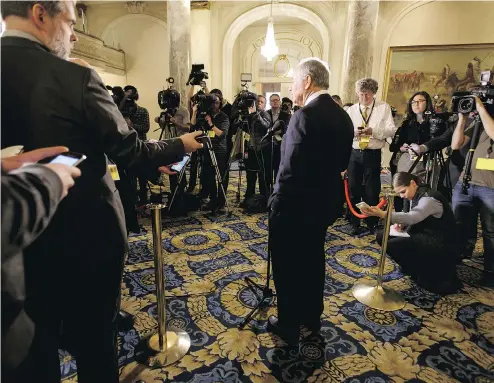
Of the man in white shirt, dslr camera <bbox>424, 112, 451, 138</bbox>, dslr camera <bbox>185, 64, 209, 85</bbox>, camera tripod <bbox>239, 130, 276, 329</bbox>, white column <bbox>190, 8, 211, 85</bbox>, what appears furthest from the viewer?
white column <bbox>190, 8, 211, 85</bbox>

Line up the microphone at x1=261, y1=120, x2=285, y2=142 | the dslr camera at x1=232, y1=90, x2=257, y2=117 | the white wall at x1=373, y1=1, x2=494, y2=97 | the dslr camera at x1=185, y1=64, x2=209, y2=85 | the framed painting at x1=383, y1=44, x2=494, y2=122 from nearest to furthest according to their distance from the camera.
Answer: the dslr camera at x1=185, y1=64, x2=209, y2=85
the microphone at x1=261, y1=120, x2=285, y2=142
the dslr camera at x1=232, y1=90, x2=257, y2=117
the white wall at x1=373, y1=1, x2=494, y2=97
the framed painting at x1=383, y1=44, x2=494, y2=122

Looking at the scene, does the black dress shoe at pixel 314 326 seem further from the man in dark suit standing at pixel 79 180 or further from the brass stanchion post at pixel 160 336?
the man in dark suit standing at pixel 79 180

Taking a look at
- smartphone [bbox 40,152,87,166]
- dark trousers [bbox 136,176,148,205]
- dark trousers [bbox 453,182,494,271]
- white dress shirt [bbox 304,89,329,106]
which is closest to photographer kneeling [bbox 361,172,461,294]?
dark trousers [bbox 453,182,494,271]

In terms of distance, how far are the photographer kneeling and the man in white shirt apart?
936 millimetres

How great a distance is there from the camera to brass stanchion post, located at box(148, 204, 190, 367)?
1748 mm

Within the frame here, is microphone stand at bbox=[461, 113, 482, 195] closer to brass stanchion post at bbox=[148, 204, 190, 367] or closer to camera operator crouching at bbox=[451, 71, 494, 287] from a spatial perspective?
camera operator crouching at bbox=[451, 71, 494, 287]

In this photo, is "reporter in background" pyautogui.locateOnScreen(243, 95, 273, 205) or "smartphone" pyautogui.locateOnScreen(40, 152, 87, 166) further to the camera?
"reporter in background" pyautogui.locateOnScreen(243, 95, 273, 205)

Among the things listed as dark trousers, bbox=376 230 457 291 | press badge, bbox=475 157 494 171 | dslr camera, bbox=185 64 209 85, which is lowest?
dark trousers, bbox=376 230 457 291

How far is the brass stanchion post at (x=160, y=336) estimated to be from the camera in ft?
5.74

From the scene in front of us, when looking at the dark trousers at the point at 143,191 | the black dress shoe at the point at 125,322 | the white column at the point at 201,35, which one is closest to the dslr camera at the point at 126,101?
the dark trousers at the point at 143,191

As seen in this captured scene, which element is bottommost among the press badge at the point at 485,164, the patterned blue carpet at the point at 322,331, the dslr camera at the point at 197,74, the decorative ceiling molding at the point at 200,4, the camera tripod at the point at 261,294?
the patterned blue carpet at the point at 322,331

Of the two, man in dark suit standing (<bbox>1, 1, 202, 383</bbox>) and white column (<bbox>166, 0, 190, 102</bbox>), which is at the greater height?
white column (<bbox>166, 0, 190, 102</bbox>)

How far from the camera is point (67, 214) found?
3.55ft

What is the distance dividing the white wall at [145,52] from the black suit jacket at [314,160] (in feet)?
30.8
